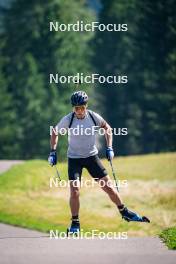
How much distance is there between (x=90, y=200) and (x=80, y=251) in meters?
9.67

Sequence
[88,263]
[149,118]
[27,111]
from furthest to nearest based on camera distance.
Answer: [149,118] < [27,111] < [88,263]

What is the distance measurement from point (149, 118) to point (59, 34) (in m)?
10.1

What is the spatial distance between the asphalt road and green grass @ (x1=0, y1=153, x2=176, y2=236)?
1861 mm

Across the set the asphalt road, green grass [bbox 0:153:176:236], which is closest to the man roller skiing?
the asphalt road

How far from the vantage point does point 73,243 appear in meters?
9.82

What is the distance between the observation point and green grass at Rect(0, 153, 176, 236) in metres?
14.2

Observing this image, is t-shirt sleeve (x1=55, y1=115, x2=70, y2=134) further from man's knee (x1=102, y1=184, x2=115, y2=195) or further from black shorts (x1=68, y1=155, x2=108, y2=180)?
man's knee (x1=102, y1=184, x2=115, y2=195)

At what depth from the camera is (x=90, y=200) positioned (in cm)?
1889

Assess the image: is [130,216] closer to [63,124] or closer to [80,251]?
[63,124]

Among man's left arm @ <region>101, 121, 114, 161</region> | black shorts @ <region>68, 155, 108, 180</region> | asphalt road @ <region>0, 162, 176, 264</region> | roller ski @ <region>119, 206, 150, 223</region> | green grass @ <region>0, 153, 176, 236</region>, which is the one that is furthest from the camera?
green grass @ <region>0, 153, 176, 236</region>

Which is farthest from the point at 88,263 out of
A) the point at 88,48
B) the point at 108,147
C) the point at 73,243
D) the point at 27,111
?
the point at 88,48

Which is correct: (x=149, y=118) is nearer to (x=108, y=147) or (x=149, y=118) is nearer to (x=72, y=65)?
(x=72, y=65)

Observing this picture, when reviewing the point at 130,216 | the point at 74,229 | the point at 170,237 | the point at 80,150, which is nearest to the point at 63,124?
the point at 80,150

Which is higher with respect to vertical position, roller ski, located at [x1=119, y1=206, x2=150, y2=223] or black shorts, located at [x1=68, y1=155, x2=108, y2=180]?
black shorts, located at [x1=68, y1=155, x2=108, y2=180]
